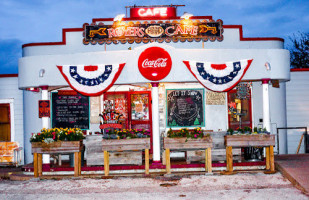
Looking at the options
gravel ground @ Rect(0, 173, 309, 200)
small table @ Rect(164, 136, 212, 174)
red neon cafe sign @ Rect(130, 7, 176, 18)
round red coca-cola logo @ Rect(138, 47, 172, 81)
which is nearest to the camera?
gravel ground @ Rect(0, 173, 309, 200)

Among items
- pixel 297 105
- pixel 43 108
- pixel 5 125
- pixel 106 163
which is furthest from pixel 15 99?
pixel 297 105

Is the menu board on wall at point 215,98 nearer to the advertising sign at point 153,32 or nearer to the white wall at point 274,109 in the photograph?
the white wall at point 274,109

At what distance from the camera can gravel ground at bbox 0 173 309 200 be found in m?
8.58

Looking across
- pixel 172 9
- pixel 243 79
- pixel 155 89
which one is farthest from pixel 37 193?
pixel 172 9

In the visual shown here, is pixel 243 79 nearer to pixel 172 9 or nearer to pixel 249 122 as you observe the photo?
pixel 249 122

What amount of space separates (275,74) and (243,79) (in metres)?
0.97

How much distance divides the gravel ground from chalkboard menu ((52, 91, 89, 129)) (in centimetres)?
357

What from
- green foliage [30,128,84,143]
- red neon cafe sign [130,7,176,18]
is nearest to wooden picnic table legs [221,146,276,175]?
green foliage [30,128,84,143]

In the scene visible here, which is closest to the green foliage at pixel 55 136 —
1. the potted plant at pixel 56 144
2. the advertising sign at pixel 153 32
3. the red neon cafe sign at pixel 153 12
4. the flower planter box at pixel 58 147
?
the potted plant at pixel 56 144

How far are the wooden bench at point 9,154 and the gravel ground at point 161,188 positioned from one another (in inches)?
127

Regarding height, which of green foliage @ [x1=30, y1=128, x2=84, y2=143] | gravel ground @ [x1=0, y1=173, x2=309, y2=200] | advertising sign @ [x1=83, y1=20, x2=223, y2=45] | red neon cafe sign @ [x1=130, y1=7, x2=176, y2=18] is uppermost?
red neon cafe sign @ [x1=130, y1=7, x2=176, y2=18]

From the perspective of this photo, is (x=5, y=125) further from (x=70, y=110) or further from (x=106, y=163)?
(x=106, y=163)

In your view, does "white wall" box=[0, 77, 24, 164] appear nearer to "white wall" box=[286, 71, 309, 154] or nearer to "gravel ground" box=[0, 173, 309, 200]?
"gravel ground" box=[0, 173, 309, 200]

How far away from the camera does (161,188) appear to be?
30.6 ft
